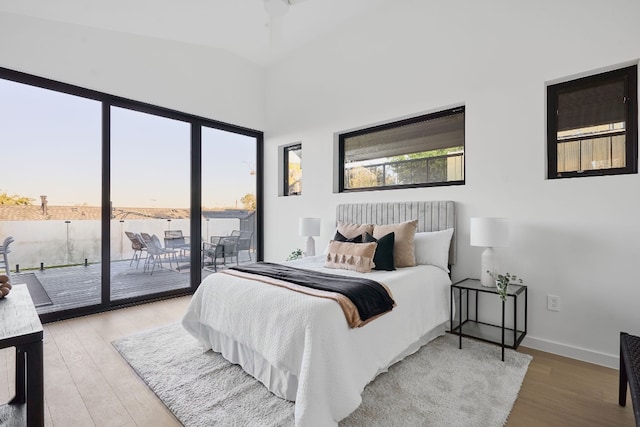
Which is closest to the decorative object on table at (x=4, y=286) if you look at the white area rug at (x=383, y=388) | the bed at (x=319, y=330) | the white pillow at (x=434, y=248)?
the white area rug at (x=383, y=388)

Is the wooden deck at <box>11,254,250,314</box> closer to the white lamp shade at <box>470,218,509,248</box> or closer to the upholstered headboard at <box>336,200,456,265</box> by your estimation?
the upholstered headboard at <box>336,200,456,265</box>

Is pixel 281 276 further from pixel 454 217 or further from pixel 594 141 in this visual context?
pixel 594 141

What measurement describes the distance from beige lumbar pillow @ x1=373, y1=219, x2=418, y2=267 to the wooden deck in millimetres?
2964

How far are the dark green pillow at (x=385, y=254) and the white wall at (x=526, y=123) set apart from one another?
806 millimetres

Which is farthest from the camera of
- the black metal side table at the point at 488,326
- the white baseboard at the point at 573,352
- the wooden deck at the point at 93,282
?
the wooden deck at the point at 93,282

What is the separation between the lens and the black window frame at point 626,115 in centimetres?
231

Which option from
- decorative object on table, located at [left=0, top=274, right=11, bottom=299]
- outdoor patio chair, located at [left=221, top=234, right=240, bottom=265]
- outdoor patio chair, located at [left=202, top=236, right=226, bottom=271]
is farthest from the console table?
outdoor patio chair, located at [left=221, top=234, right=240, bottom=265]

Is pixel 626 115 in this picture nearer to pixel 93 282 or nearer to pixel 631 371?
pixel 631 371

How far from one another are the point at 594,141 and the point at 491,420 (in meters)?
2.26

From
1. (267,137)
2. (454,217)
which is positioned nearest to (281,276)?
(454,217)

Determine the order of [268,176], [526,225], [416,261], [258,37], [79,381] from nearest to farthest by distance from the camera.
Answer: [79,381] → [526,225] → [416,261] → [258,37] → [268,176]

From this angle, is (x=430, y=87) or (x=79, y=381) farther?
(x=430, y=87)

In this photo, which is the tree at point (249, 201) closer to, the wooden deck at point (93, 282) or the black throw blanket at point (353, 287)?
the wooden deck at point (93, 282)

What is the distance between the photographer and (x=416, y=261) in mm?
2918
